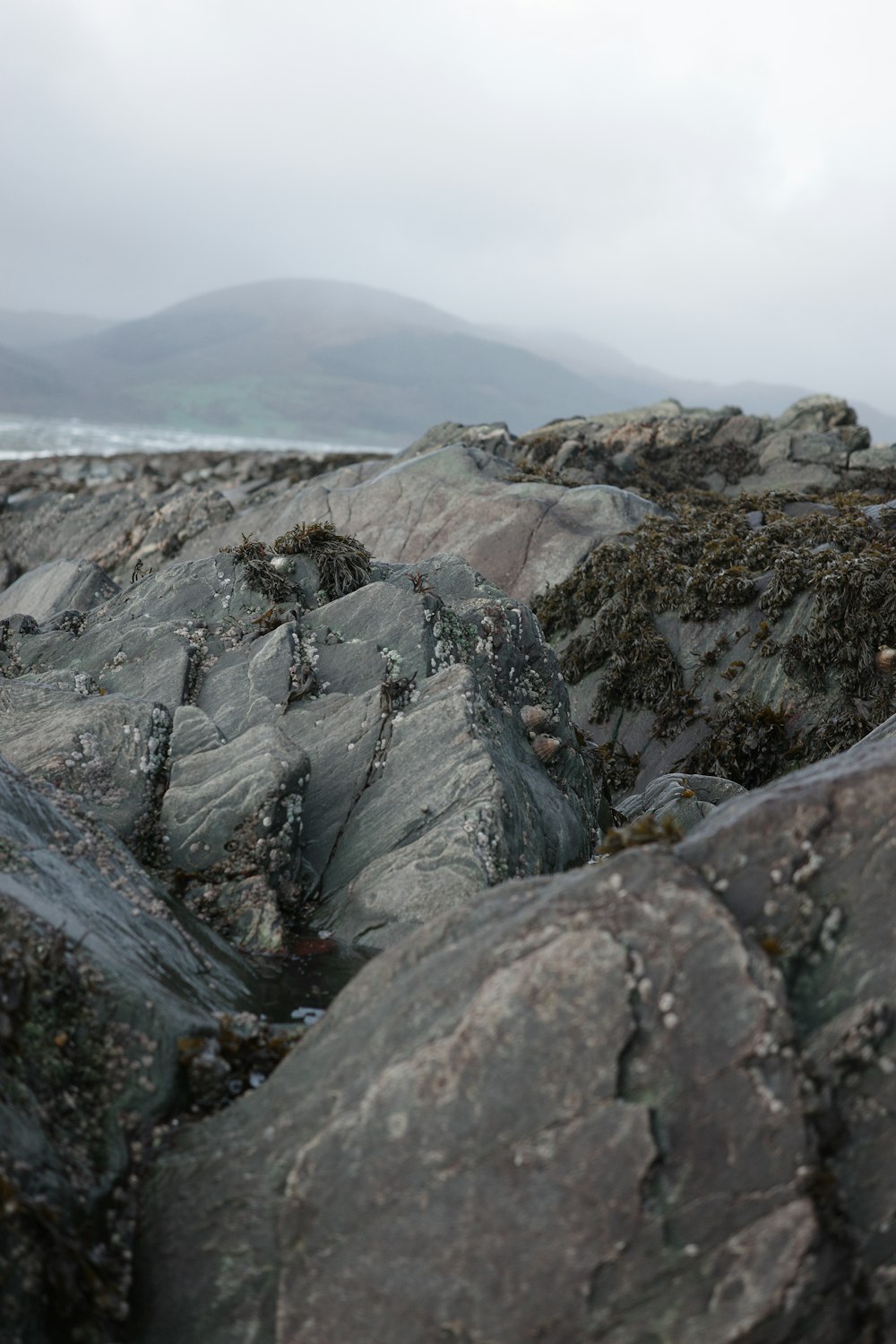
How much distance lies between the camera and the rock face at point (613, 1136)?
3.58 m

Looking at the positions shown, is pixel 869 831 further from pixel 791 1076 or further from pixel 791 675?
pixel 791 675

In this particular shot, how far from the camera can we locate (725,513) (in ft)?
57.1

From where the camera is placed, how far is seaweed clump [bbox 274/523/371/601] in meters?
10.6

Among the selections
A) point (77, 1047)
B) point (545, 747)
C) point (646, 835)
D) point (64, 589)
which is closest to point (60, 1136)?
point (77, 1047)

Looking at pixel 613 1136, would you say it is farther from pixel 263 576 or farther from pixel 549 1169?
pixel 263 576

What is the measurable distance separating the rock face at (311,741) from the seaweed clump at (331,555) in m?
0.15

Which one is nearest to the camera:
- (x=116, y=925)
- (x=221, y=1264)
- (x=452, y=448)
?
(x=221, y=1264)

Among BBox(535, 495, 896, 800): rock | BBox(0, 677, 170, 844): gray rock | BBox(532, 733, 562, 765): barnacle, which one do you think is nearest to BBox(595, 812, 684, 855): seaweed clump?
BBox(0, 677, 170, 844): gray rock

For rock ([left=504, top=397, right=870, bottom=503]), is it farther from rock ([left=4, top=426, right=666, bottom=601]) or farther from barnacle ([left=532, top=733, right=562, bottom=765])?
barnacle ([left=532, top=733, right=562, bottom=765])

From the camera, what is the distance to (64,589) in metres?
14.8

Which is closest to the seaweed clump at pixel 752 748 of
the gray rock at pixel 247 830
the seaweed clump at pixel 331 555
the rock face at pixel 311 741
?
the rock face at pixel 311 741

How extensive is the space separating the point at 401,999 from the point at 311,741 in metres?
4.55

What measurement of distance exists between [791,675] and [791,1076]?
9911mm

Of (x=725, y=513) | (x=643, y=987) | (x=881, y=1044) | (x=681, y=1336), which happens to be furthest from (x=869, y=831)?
(x=725, y=513)
